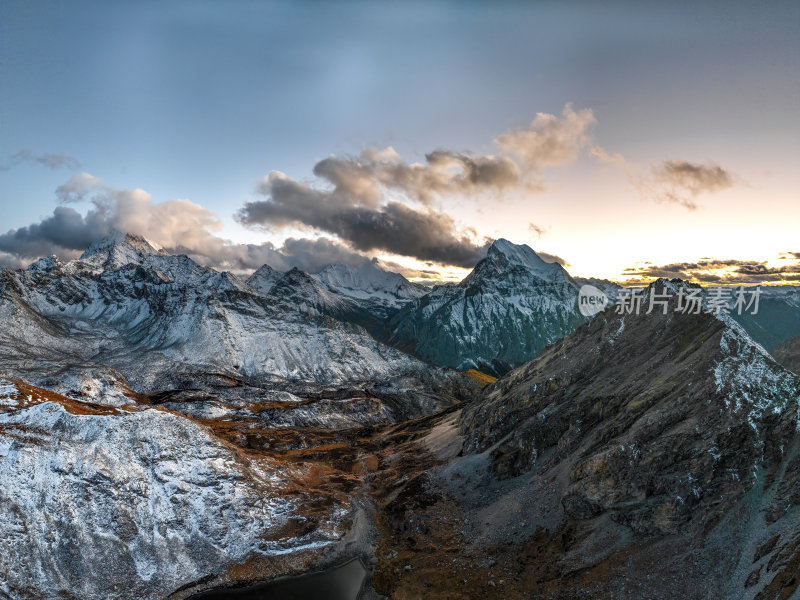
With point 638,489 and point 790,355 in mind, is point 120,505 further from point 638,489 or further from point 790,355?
point 790,355

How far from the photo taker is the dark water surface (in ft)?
229

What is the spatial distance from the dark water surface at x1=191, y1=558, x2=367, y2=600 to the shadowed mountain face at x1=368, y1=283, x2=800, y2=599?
6.06m

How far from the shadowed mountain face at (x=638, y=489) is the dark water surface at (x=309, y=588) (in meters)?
6.06

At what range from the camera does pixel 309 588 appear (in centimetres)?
7225

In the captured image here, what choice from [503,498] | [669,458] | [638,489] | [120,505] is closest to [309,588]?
[120,505]

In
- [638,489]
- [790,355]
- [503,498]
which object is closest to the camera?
[638,489]

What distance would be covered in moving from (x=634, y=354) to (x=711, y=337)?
17.6 metres

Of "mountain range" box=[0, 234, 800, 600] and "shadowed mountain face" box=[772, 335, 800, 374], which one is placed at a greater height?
"shadowed mountain face" box=[772, 335, 800, 374]

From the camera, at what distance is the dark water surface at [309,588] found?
69875 mm

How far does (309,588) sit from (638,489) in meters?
53.5

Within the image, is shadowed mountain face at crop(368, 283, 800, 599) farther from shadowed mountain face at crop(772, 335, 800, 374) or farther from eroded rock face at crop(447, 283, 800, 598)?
shadowed mountain face at crop(772, 335, 800, 374)

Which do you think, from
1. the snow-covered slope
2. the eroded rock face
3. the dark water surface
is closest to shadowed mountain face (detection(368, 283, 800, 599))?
the eroded rock face

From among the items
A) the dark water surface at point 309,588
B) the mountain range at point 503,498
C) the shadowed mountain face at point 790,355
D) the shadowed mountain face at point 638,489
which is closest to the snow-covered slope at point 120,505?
the mountain range at point 503,498

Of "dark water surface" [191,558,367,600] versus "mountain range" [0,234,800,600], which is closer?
"mountain range" [0,234,800,600]
